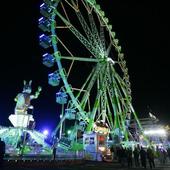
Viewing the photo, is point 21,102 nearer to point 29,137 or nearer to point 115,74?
point 29,137

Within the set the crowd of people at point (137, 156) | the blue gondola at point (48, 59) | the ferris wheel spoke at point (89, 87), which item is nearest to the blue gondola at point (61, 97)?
the ferris wheel spoke at point (89, 87)

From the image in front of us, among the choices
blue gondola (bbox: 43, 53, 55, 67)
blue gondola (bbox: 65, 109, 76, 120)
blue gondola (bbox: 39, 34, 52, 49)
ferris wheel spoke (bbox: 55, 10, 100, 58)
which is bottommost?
blue gondola (bbox: 65, 109, 76, 120)

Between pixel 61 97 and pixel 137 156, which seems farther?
pixel 61 97

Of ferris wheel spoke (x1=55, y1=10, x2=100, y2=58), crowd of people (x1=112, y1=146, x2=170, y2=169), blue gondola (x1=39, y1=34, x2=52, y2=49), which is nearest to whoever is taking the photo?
crowd of people (x1=112, y1=146, x2=170, y2=169)

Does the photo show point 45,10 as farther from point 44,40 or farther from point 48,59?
point 48,59

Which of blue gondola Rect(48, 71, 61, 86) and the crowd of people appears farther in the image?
blue gondola Rect(48, 71, 61, 86)

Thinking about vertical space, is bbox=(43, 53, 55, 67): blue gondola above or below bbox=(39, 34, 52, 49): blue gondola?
below

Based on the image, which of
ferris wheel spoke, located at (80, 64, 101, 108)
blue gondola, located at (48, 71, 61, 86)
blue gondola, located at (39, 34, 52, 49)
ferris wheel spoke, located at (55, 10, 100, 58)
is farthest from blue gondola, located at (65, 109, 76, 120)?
blue gondola, located at (39, 34, 52, 49)

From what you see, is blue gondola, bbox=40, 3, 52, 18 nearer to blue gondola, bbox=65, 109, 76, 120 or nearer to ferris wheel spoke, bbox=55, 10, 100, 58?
ferris wheel spoke, bbox=55, 10, 100, 58

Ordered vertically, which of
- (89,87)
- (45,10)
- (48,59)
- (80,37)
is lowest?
(89,87)

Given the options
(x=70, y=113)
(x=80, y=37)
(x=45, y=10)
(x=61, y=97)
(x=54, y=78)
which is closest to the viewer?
(x=54, y=78)

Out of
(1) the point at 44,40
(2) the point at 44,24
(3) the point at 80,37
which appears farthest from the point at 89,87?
(2) the point at 44,24

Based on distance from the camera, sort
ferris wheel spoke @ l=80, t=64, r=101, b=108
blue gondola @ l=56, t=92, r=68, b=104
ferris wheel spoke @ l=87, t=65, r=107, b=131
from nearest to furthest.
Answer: blue gondola @ l=56, t=92, r=68, b=104 → ferris wheel spoke @ l=87, t=65, r=107, b=131 → ferris wheel spoke @ l=80, t=64, r=101, b=108

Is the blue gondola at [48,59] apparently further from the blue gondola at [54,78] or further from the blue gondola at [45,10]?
the blue gondola at [45,10]
